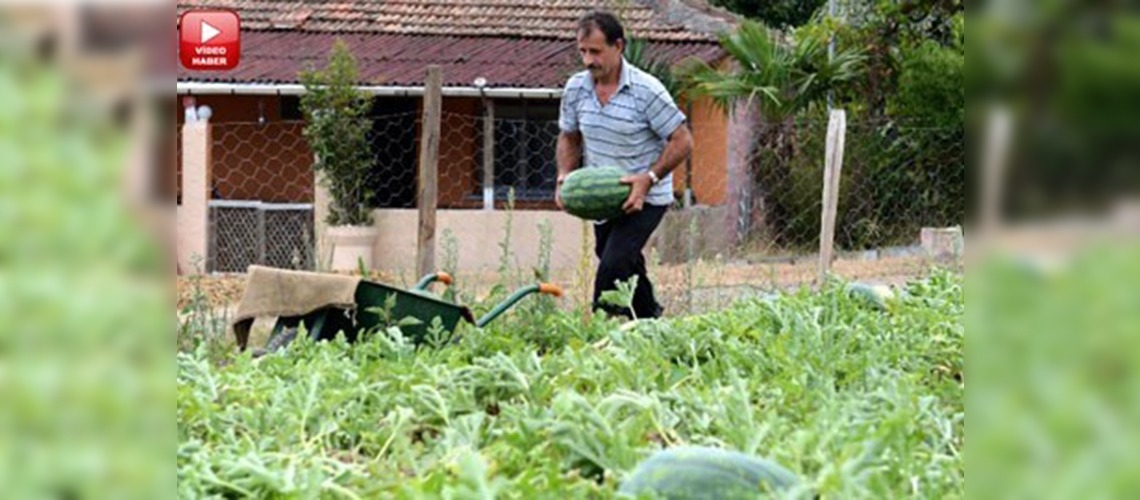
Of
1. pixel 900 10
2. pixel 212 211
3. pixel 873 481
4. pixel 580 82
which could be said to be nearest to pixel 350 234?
pixel 212 211

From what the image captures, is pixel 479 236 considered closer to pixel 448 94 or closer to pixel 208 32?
pixel 448 94

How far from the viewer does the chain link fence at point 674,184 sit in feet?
53.3

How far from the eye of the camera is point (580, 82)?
6.56 meters

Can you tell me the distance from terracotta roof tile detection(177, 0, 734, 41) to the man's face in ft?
45.1

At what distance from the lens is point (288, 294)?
4781mm

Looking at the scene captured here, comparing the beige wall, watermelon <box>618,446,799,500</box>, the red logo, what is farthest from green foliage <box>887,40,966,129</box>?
watermelon <box>618,446,799,500</box>

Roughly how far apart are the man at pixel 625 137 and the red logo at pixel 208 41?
4909 millimetres

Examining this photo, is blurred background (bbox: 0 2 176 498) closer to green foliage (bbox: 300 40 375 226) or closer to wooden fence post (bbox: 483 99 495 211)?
green foliage (bbox: 300 40 375 226)

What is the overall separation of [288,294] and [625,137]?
2.05 m

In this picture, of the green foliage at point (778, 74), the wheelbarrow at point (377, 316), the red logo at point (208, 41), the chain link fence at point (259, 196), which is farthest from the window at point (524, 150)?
the wheelbarrow at point (377, 316)

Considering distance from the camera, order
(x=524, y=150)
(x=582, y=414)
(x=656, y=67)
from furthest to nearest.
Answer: (x=524, y=150), (x=656, y=67), (x=582, y=414)

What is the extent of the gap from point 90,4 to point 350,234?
654 inches

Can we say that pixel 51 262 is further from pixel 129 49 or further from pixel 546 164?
pixel 546 164

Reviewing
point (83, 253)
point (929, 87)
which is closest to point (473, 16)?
point (929, 87)
